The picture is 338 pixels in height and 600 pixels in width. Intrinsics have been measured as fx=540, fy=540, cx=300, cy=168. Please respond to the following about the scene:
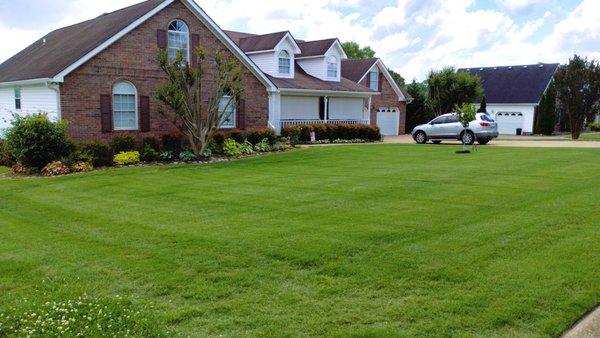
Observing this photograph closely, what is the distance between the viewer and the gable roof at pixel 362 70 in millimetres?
36000

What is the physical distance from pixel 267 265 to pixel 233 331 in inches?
67.7

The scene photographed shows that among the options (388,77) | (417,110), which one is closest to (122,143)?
(388,77)

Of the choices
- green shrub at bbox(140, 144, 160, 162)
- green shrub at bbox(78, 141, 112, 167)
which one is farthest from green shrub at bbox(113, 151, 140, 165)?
green shrub at bbox(140, 144, 160, 162)

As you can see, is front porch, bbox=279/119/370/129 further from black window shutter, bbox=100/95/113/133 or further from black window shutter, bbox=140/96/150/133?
black window shutter, bbox=100/95/113/133

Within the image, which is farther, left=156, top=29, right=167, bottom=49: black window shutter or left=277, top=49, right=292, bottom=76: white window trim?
left=277, top=49, right=292, bottom=76: white window trim

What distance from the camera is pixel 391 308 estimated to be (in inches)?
200

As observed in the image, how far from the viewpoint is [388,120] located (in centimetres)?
3841

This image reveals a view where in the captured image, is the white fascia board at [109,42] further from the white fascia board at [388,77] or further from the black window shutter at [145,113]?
the white fascia board at [388,77]

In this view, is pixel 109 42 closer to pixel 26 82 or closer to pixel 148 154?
pixel 26 82

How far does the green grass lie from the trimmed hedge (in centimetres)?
1364

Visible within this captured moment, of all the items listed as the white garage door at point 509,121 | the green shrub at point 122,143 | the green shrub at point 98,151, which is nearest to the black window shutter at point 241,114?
the green shrub at point 122,143

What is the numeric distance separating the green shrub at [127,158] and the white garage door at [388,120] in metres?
22.4

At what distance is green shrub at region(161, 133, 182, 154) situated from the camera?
20297 millimetres

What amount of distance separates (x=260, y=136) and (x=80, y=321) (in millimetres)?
18546
